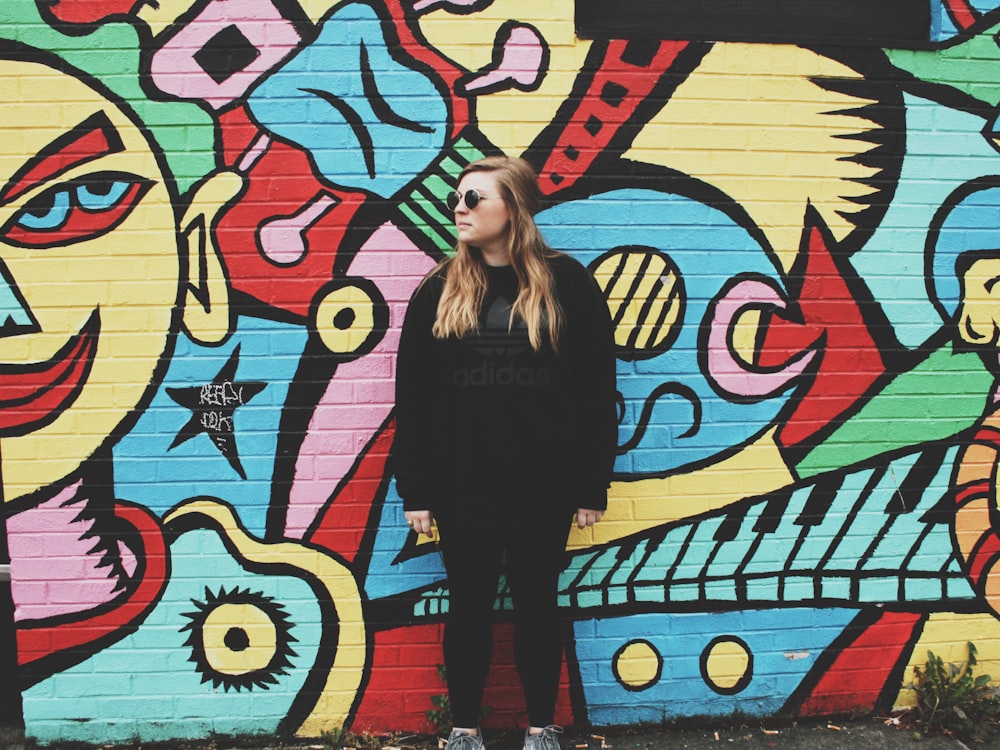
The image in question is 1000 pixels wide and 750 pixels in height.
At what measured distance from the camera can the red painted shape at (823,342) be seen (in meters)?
2.94

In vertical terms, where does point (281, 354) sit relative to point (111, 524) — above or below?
above

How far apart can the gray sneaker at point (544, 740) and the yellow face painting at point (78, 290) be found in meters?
1.93

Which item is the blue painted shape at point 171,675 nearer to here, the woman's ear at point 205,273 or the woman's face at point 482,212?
the woman's ear at point 205,273

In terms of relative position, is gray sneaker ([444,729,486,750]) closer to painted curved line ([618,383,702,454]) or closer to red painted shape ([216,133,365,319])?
painted curved line ([618,383,702,454])

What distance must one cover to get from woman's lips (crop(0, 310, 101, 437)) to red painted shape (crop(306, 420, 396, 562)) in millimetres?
1066

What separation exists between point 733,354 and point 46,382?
268cm

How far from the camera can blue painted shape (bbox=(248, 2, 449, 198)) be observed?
2754 mm

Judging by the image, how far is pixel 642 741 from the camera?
2852 millimetres

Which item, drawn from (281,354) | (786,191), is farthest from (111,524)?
(786,191)

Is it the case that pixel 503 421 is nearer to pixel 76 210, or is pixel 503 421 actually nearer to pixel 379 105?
pixel 379 105

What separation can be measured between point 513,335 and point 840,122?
1.66 m

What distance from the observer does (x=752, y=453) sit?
294cm

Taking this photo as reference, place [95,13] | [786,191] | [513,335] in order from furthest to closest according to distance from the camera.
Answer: [786,191] → [95,13] → [513,335]

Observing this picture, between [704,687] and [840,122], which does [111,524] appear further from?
[840,122]
